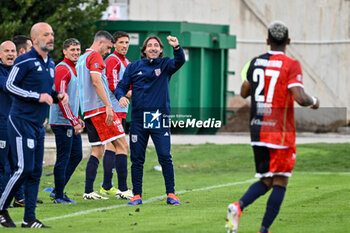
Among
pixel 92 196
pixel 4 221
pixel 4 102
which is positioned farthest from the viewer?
pixel 92 196

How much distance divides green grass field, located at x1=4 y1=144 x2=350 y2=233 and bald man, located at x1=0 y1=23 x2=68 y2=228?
35cm

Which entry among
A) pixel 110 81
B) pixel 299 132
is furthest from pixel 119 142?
pixel 299 132

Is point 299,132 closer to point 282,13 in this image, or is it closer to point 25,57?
point 282,13

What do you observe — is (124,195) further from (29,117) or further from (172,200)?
(29,117)

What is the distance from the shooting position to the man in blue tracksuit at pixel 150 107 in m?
10.5

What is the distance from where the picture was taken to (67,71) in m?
10.9

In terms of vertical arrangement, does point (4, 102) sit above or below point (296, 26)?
below

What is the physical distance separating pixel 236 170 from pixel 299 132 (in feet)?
30.3

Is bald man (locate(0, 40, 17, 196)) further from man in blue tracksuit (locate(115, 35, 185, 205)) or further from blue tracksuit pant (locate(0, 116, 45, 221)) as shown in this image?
blue tracksuit pant (locate(0, 116, 45, 221))

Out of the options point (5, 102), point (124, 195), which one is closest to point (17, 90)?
point (5, 102)

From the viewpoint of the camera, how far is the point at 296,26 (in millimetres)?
26609

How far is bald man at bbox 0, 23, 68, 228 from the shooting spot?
8.38 metres

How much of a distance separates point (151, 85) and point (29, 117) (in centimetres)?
244

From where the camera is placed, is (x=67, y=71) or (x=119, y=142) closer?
(x=67, y=71)
